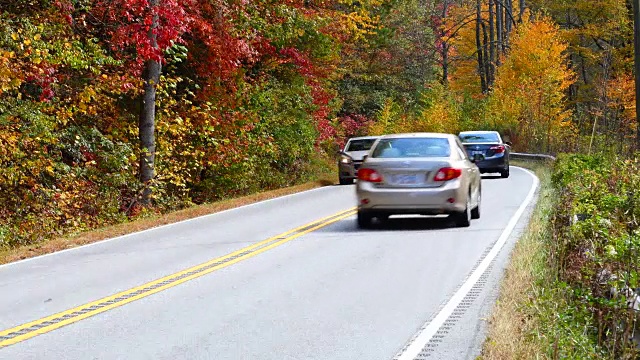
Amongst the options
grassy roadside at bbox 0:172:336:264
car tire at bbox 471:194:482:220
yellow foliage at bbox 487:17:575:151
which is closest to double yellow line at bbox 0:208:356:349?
grassy roadside at bbox 0:172:336:264

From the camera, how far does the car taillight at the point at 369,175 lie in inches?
671

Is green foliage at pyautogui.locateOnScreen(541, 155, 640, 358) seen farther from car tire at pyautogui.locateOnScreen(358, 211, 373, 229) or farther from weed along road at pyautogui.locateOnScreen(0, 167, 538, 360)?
car tire at pyautogui.locateOnScreen(358, 211, 373, 229)

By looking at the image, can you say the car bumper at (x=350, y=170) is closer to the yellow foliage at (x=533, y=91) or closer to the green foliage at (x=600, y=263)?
the green foliage at (x=600, y=263)

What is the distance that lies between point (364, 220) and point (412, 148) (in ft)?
5.05

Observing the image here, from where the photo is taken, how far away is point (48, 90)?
20.1 metres

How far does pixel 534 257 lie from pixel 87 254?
6.71 metres

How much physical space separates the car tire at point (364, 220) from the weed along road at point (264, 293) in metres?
0.27

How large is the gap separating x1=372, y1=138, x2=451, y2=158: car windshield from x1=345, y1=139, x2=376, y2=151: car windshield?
53.1 ft

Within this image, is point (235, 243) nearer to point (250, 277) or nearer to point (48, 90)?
point (250, 277)

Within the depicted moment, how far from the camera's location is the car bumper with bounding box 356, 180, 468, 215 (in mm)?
16750

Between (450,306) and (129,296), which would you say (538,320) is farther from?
(129,296)

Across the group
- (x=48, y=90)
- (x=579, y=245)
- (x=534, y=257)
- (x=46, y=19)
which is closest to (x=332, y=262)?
(x=534, y=257)

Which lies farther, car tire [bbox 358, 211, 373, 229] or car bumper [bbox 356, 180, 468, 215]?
car tire [bbox 358, 211, 373, 229]

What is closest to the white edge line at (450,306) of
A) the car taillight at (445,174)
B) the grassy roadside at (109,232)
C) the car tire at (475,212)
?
the car taillight at (445,174)
